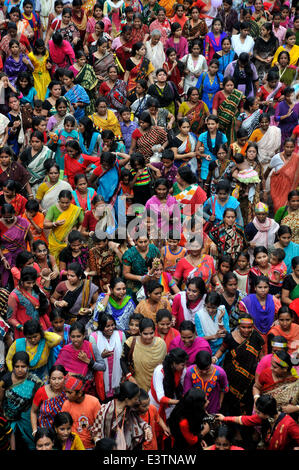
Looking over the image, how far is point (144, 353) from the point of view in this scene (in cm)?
719

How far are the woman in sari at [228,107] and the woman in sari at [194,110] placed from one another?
0.20 metres

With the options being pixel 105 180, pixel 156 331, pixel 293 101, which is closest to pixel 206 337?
pixel 156 331

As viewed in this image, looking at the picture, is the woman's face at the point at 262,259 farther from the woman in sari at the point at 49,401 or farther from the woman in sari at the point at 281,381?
the woman in sari at the point at 49,401

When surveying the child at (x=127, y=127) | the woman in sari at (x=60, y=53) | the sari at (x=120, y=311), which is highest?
the woman in sari at (x=60, y=53)

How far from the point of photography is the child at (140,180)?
391 inches

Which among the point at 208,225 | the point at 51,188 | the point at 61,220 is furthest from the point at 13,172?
the point at 208,225

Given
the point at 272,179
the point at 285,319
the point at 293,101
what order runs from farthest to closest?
1. the point at 293,101
2. the point at 272,179
3. the point at 285,319

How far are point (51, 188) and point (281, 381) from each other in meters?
3.81

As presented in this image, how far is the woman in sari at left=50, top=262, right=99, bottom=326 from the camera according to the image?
7973 millimetres

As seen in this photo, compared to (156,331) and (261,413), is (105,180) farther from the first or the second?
(261,413)

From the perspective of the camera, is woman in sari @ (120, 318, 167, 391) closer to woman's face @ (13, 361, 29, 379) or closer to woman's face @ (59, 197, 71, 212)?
woman's face @ (13, 361, 29, 379)

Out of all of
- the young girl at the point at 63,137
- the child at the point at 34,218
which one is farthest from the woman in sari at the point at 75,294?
the young girl at the point at 63,137

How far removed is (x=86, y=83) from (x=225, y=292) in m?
4.79
